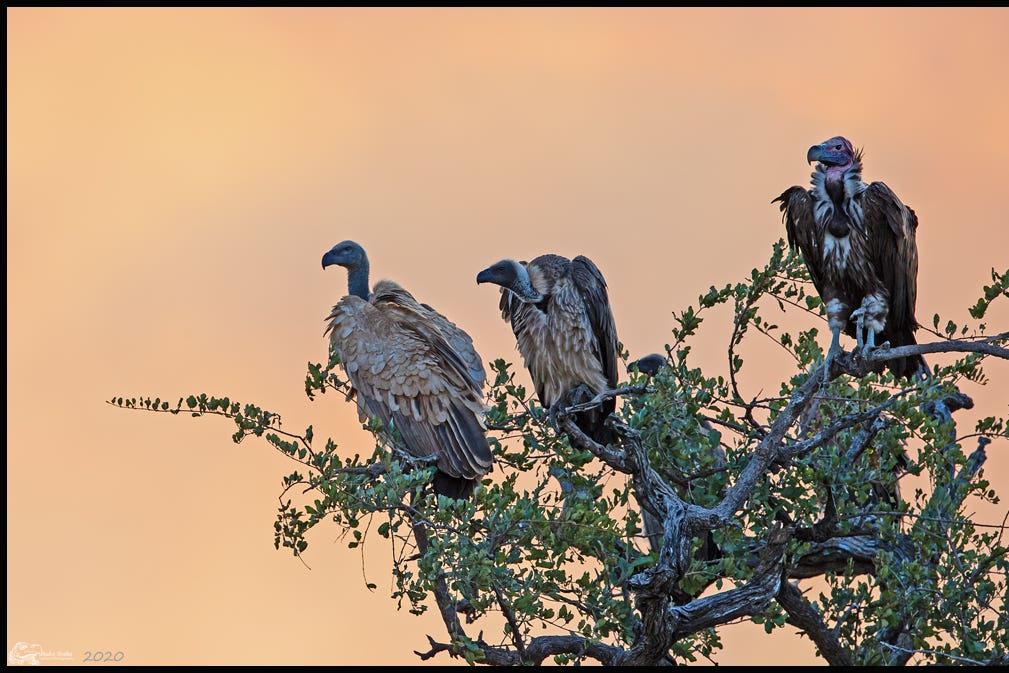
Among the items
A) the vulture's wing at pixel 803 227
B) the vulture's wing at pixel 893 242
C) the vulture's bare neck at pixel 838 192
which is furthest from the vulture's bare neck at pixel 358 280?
the vulture's wing at pixel 893 242

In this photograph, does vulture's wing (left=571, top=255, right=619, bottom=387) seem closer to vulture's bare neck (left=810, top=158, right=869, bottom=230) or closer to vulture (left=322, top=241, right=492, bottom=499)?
vulture (left=322, top=241, right=492, bottom=499)

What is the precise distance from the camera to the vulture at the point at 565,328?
7445 millimetres

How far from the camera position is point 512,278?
25.1 feet

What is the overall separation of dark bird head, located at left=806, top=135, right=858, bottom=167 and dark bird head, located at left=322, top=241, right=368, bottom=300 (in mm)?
3171

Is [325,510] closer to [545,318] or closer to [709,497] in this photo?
[709,497]

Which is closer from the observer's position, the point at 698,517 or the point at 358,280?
the point at 698,517

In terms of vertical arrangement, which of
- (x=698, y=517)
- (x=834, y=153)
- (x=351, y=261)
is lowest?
(x=698, y=517)

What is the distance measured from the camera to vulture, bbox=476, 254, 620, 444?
293 inches

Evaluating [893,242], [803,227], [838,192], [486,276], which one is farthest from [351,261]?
[893,242]

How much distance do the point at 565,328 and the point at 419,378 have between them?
0.95 metres

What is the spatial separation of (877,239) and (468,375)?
243cm

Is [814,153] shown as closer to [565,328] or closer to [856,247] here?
[856,247]

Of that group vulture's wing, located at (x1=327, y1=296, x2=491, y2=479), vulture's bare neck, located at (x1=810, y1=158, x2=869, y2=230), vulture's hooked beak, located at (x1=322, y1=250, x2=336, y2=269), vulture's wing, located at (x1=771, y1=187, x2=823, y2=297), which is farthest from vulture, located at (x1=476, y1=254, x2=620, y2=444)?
vulture's hooked beak, located at (x1=322, y1=250, x2=336, y2=269)

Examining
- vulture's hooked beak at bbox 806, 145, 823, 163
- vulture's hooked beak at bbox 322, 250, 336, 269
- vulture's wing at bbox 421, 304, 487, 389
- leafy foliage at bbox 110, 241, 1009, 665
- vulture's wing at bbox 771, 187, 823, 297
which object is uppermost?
vulture's hooked beak at bbox 322, 250, 336, 269
